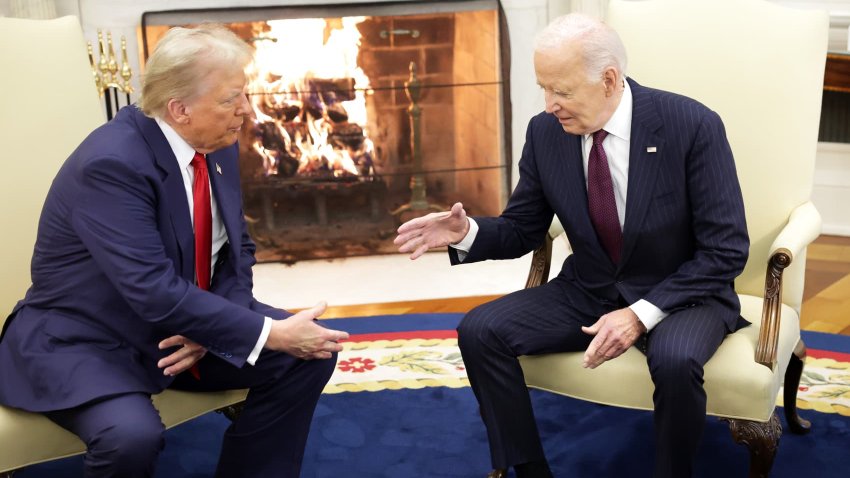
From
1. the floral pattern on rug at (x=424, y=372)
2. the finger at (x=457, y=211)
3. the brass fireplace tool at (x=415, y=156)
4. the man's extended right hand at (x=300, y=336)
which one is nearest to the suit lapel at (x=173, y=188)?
the man's extended right hand at (x=300, y=336)

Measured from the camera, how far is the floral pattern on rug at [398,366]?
3414 mm

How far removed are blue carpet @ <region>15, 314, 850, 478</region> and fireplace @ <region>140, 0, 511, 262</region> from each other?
1842 millimetres

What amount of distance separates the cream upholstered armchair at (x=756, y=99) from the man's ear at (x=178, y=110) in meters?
0.98

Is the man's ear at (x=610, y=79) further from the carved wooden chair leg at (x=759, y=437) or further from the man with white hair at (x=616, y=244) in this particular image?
the carved wooden chair leg at (x=759, y=437)

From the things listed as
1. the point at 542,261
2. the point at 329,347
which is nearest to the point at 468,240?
the point at 542,261

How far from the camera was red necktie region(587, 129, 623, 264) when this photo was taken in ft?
8.41

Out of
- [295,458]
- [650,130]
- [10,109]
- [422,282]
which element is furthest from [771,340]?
[422,282]

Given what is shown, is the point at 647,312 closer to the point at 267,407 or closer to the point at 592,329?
the point at 592,329

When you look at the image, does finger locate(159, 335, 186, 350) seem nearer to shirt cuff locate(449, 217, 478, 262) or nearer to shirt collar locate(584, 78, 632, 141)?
shirt cuff locate(449, 217, 478, 262)

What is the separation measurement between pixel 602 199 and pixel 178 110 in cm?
101

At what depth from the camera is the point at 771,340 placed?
7.89ft

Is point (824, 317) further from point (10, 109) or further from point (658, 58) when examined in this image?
point (10, 109)

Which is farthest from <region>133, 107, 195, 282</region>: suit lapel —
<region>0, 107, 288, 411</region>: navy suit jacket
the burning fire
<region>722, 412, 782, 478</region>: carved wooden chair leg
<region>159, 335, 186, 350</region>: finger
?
the burning fire

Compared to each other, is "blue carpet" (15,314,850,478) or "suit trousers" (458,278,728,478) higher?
"suit trousers" (458,278,728,478)
